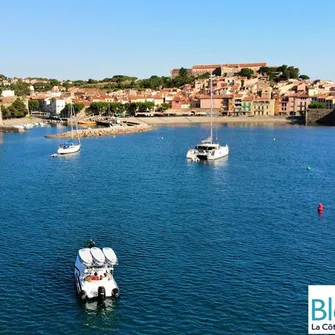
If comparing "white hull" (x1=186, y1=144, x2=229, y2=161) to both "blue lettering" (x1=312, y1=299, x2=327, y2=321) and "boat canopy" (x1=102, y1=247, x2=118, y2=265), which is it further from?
"blue lettering" (x1=312, y1=299, x2=327, y2=321)

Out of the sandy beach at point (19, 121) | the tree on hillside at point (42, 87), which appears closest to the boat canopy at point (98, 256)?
the sandy beach at point (19, 121)

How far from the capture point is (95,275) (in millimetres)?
13680

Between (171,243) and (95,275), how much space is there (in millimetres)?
4612

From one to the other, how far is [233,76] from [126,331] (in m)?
121

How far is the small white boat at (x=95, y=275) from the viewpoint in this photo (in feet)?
43.8

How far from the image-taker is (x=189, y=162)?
3788 cm

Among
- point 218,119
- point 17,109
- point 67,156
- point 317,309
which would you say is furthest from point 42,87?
point 317,309

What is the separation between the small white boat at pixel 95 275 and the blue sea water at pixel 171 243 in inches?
11.3

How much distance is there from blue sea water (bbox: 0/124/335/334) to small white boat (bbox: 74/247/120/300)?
286mm

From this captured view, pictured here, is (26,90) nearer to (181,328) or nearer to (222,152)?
(222,152)

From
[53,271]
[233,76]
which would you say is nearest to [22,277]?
[53,271]

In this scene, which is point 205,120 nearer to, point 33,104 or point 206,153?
point 33,104

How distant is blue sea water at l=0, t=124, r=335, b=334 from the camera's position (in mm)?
12648

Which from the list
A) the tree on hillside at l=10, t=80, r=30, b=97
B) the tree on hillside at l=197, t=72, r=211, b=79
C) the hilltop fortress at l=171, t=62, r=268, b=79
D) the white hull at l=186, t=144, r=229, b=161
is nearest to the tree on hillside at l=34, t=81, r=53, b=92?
the tree on hillside at l=10, t=80, r=30, b=97
